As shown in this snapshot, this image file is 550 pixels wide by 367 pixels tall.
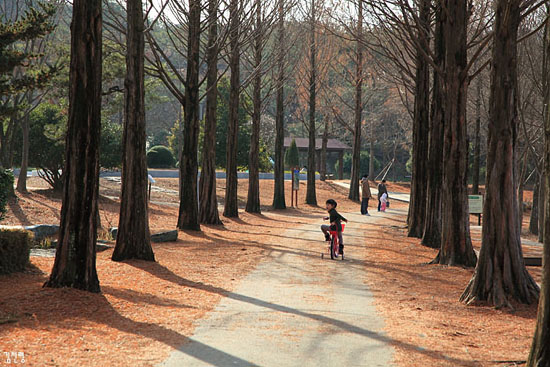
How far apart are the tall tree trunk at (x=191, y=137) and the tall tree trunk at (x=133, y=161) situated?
580cm

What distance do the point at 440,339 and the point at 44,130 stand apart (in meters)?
22.7

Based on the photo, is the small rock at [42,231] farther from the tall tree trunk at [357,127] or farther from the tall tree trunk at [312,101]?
the tall tree trunk at [357,127]

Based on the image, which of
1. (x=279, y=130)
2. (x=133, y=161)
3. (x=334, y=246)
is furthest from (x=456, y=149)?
(x=279, y=130)

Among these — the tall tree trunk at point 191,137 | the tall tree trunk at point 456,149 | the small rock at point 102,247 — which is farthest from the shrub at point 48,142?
the tall tree trunk at point 456,149

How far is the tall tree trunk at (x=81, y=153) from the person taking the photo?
8125 millimetres

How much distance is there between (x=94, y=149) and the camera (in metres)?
8.21

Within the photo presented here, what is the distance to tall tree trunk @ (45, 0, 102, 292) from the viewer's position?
8.12 meters

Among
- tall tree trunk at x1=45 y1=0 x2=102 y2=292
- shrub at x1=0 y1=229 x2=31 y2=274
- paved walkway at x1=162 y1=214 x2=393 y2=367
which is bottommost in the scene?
paved walkway at x1=162 y1=214 x2=393 y2=367

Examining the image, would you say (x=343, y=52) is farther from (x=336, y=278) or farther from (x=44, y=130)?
(x=336, y=278)

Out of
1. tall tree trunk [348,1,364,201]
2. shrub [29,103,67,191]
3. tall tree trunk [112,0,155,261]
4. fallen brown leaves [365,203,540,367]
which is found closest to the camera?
fallen brown leaves [365,203,540,367]

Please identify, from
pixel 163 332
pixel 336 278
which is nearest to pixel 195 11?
pixel 336 278

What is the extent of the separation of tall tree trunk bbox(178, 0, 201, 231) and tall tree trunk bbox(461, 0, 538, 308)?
10319 mm

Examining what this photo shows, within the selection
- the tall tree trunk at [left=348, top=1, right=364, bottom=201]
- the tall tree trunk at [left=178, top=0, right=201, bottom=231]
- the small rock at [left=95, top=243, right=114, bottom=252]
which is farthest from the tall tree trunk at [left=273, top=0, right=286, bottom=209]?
the small rock at [left=95, top=243, right=114, bottom=252]

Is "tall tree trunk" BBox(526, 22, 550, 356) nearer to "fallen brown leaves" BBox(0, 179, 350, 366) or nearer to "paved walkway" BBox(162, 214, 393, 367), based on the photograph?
"paved walkway" BBox(162, 214, 393, 367)
